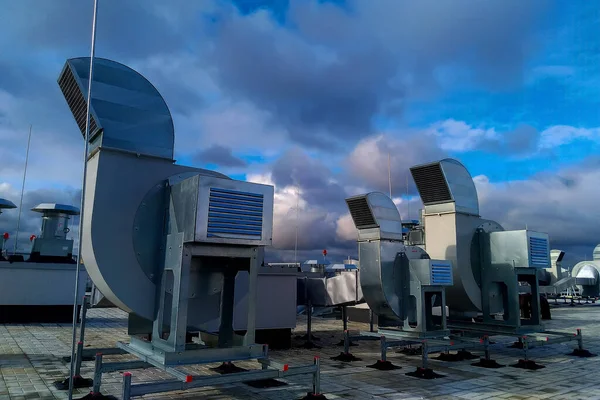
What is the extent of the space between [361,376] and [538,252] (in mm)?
5976

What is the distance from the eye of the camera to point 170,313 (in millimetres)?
6980

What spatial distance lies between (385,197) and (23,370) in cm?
922

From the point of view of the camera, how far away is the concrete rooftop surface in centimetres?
802

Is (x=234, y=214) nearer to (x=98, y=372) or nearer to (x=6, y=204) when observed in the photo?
(x=98, y=372)

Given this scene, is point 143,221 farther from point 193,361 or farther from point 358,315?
point 358,315

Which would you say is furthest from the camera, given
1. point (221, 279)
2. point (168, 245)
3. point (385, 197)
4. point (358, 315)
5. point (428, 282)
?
point (358, 315)

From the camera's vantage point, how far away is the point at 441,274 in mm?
10625

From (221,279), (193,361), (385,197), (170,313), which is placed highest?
(385,197)

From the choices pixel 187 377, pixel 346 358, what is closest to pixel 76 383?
pixel 187 377

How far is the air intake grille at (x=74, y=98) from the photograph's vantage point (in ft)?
24.6

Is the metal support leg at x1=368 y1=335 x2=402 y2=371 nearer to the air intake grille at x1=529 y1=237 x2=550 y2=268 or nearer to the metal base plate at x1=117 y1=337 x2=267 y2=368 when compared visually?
the metal base plate at x1=117 y1=337 x2=267 y2=368

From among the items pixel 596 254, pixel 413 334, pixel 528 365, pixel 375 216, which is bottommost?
pixel 528 365

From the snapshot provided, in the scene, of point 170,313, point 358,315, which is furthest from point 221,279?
point 358,315

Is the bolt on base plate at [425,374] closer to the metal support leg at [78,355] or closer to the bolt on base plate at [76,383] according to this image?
the bolt on base plate at [76,383]
